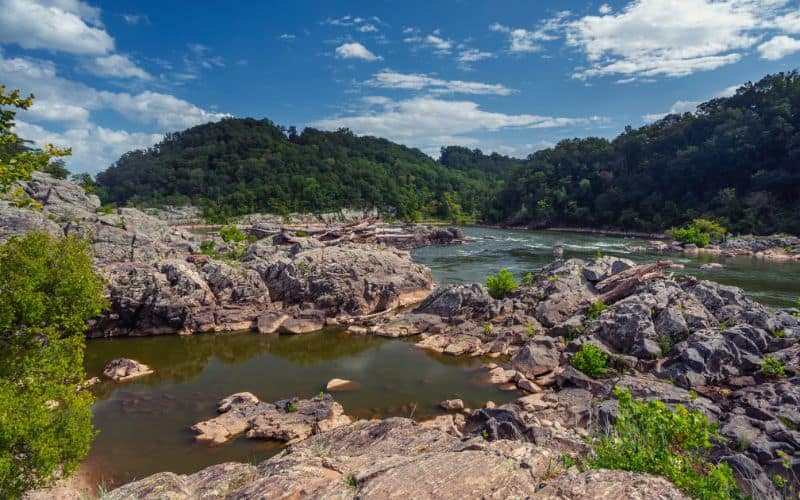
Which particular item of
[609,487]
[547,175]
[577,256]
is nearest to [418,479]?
[609,487]

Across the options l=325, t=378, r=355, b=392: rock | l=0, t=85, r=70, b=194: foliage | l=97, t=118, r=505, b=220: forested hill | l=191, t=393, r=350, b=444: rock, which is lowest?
l=325, t=378, r=355, b=392: rock

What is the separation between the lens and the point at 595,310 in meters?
25.5

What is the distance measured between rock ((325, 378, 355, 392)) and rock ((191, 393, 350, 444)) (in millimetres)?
1774

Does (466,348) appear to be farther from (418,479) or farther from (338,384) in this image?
(418,479)

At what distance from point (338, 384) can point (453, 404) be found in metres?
5.29

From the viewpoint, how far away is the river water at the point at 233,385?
14109mm

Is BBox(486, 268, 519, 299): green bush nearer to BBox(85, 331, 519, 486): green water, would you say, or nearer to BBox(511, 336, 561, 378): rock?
BBox(85, 331, 519, 486): green water

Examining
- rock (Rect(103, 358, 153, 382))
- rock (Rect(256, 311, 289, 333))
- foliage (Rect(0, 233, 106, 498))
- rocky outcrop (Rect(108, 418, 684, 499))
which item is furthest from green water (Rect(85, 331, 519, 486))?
rocky outcrop (Rect(108, 418, 684, 499))

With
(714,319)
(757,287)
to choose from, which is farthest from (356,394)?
(757,287)

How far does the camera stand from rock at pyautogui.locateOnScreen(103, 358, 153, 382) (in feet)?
65.8

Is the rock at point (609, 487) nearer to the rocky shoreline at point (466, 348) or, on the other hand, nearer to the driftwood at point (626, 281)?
the rocky shoreline at point (466, 348)

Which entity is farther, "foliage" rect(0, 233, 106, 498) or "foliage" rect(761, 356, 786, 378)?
"foliage" rect(761, 356, 786, 378)

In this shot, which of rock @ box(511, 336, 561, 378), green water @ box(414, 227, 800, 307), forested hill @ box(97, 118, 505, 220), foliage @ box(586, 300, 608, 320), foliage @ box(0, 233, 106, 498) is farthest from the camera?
forested hill @ box(97, 118, 505, 220)

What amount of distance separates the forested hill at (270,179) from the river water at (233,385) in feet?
306
